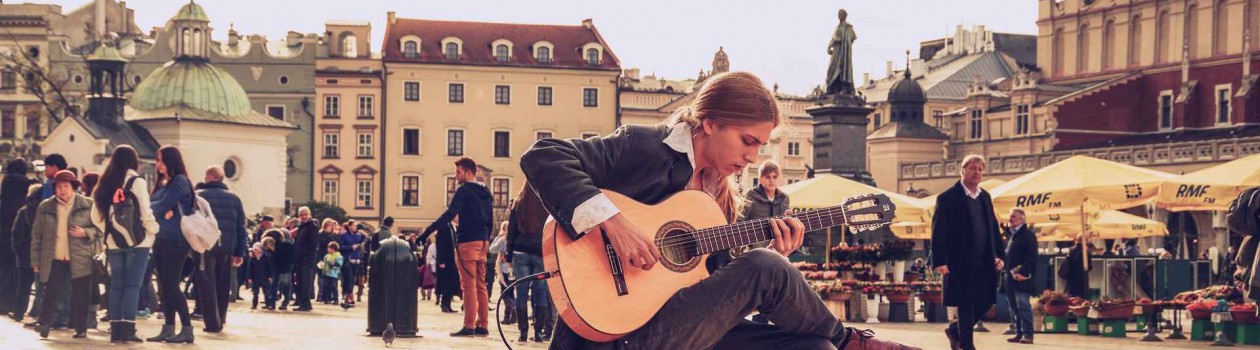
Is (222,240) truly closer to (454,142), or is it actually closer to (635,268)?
(635,268)

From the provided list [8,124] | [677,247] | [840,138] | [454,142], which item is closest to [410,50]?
[454,142]

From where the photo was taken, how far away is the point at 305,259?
24.7 m

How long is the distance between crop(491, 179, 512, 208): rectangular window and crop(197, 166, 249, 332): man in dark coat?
76.9 metres

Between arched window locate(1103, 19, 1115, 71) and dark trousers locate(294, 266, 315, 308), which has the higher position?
arched window locate(1103, 19, 1115, 71)

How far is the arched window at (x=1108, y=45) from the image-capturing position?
8138 centimetres

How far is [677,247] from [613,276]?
0.92ft

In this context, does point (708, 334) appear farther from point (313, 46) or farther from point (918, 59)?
point (918, 59)

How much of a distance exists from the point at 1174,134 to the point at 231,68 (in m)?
46.0

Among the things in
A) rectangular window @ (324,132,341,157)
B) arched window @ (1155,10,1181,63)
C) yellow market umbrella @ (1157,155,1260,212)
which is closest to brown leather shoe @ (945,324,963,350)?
yellow market umbrella @ (1157,155,1260,212)

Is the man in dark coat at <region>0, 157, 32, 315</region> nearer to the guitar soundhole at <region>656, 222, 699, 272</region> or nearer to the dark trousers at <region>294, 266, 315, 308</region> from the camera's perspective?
the dark trousers at <region>294, 266, 315, 308</region>

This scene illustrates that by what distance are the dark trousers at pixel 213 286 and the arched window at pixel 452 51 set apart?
78.6m

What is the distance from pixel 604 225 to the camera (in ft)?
20.8

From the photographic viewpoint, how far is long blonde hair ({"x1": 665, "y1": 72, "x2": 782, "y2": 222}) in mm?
6602

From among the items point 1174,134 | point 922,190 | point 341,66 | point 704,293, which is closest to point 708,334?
point 704,293
